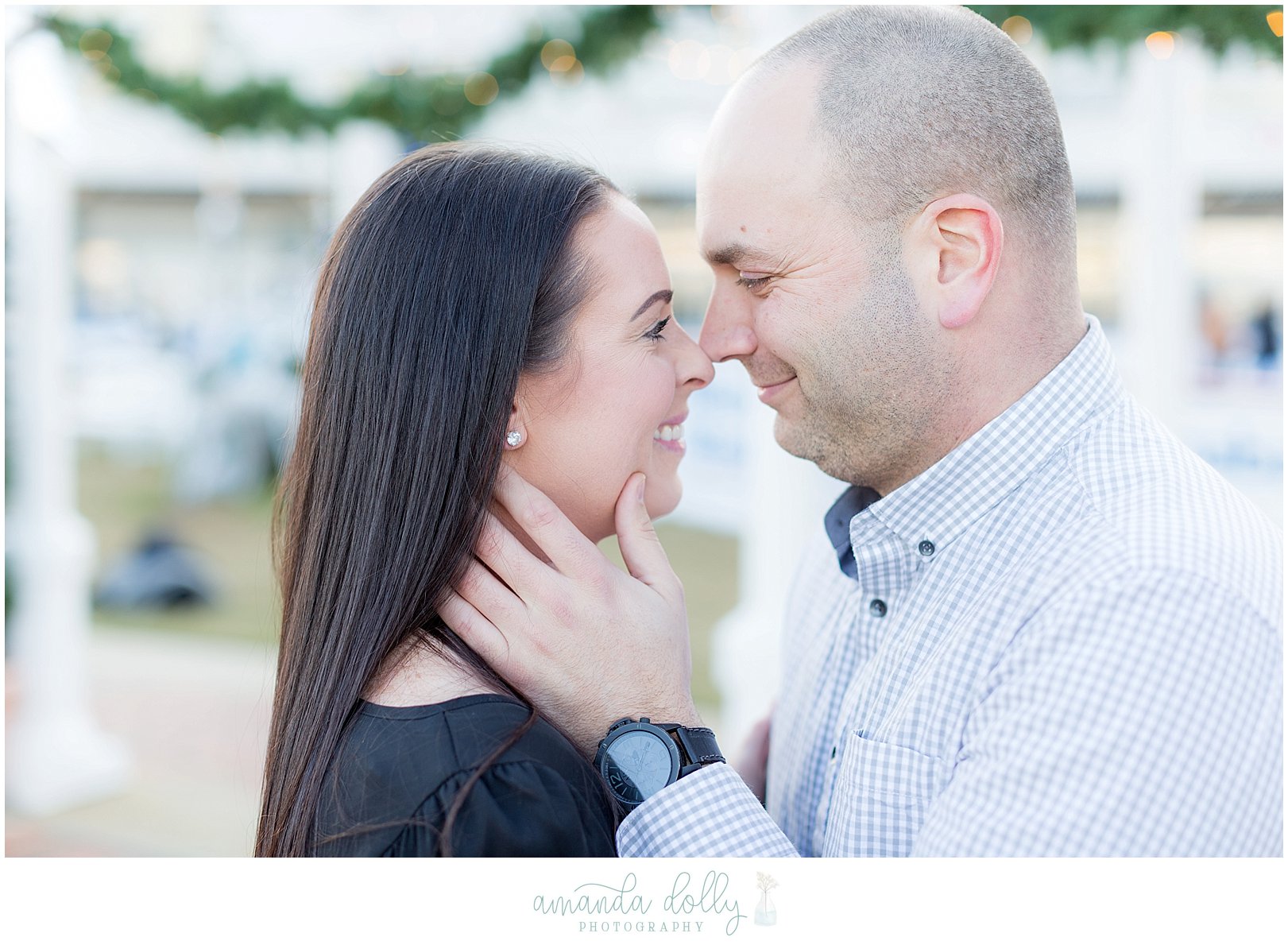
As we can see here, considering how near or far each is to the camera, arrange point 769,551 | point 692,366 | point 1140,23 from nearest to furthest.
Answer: point 692,366, point 1140,23, point 769,551

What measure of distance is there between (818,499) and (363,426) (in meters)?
2.20

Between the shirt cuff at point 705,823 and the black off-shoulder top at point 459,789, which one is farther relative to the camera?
the shirt cuff at point 705,823

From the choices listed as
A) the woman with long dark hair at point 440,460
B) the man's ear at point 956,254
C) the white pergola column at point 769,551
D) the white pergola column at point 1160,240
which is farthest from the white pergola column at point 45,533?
the white pergola column at point 1160,240

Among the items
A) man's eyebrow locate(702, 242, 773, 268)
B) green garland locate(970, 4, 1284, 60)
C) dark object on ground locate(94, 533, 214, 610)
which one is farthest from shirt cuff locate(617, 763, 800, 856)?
dark object on ground locate(94, 533, 214, 610)

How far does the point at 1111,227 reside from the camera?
14.7m

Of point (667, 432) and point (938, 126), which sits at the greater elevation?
point (938, 126)

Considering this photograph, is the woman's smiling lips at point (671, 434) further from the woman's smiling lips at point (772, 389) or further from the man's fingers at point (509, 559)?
the man's fingers at point (509, 559)

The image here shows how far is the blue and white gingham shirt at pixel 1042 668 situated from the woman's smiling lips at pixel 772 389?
0.27m

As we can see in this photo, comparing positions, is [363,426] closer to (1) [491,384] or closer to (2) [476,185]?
(1) [491,384]

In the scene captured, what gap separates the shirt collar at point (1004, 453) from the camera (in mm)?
1910

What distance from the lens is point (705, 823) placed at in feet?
5.69

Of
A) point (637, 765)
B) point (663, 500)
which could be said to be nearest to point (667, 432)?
point (663, 500)

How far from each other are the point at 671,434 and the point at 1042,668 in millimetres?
974
